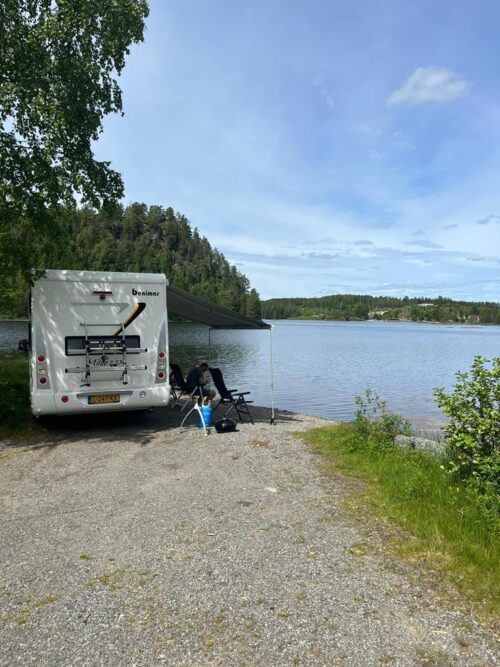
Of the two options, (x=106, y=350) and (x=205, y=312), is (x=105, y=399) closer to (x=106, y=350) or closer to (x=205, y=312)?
(x=106, y=350)

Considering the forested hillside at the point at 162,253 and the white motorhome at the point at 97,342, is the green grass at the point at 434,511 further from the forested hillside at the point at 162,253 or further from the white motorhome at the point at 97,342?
the forested hillside at the point at 162,253

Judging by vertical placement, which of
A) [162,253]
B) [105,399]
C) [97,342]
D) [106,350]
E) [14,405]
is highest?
[162,253]

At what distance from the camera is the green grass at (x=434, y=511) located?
13.4 feet

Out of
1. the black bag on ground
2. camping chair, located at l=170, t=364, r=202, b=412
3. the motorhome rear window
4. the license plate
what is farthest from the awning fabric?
the license plate

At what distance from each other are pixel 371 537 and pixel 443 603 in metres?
1.19

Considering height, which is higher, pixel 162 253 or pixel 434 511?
pixel 162 253

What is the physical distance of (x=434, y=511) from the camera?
5211 mm

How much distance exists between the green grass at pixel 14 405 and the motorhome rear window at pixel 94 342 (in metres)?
1.99

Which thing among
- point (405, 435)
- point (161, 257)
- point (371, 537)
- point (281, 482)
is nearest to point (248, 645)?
point (371, 537)

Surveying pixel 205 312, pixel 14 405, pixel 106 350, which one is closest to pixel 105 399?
pixel 106 350

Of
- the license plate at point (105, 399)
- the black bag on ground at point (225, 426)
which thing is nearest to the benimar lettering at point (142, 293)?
the license plate at point (105, 399)

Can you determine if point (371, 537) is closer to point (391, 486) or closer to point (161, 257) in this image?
point (391, 486)

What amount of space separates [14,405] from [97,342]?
9.84ft

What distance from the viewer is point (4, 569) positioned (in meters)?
4.16
